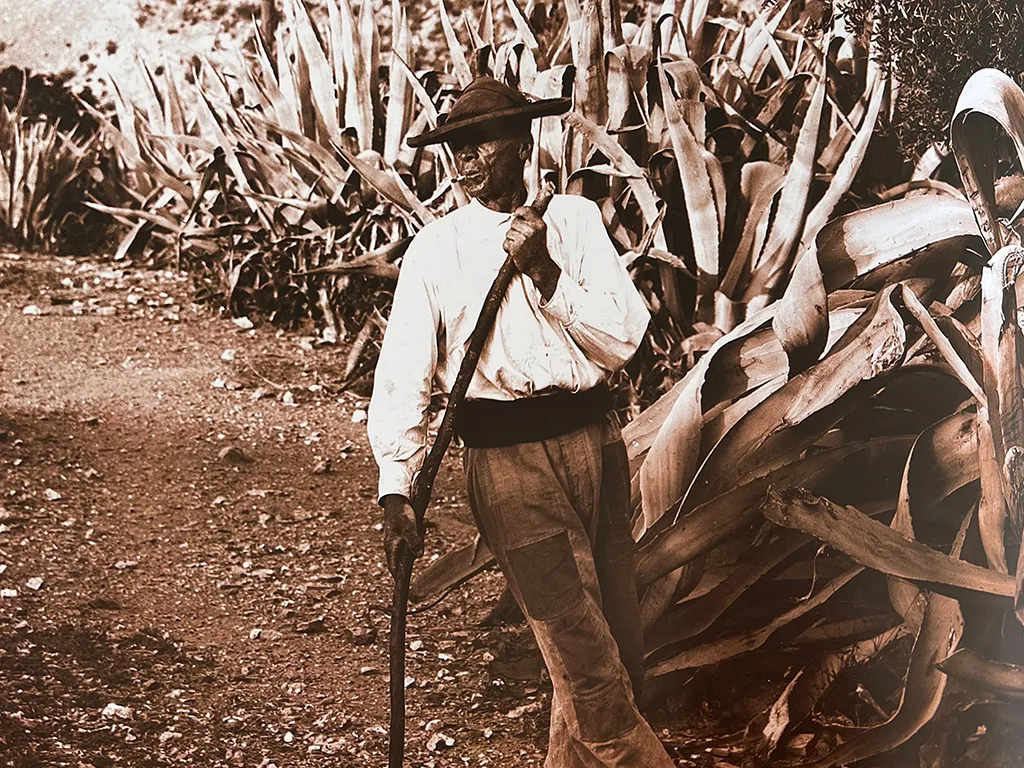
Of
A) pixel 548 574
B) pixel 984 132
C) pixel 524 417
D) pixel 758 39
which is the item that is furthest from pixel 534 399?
pixel 984 132

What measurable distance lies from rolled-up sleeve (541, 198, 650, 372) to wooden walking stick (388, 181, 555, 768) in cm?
7

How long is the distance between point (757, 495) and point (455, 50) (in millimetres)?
844

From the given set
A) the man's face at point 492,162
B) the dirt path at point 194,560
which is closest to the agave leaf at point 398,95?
the man's face at point 492,162

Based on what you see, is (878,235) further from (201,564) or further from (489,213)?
(201,564)

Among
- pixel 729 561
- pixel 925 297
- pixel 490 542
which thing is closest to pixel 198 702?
pixel 490 542

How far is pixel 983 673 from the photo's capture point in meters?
1.98

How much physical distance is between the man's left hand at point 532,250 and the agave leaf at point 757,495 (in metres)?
0.45

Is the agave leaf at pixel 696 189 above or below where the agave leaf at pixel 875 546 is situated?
above

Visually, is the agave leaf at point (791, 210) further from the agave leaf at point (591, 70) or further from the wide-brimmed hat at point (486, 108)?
the wide-brimmed hat at point (486, 108)

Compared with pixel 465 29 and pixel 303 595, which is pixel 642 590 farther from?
pixel 465 29

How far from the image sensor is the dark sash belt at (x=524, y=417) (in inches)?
72.8

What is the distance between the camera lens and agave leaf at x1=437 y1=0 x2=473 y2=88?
6.49 ft

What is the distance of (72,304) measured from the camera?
215cm

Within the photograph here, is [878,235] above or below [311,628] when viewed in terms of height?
above
